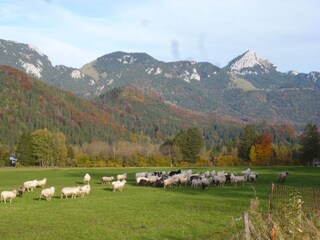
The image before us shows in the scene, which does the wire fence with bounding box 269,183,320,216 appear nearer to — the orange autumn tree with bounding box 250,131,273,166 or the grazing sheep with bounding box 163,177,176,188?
the grazing sheep with bounding box 163,177,176,188

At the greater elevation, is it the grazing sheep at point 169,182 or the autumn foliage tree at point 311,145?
the autumn foliage tree at point 311,145

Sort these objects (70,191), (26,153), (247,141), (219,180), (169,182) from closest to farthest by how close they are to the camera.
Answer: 1. (70,191)
2. (169,182)
3. (219,180)
4. (26,153)
5. (247,141)

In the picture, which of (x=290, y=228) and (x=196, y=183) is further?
(x=196, y=183)

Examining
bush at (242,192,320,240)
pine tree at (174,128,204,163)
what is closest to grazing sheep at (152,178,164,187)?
bush at (242,192,320,240)

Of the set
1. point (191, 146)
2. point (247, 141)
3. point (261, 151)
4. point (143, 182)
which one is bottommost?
point (143, 182)

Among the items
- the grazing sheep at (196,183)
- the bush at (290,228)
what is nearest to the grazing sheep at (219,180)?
the grazing sheep at (196,183)

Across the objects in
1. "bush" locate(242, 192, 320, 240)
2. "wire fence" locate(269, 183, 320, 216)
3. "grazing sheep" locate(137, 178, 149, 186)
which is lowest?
"grazing sheep" locate(137, 178, 149, 186)

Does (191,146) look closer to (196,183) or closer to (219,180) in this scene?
(219,180)

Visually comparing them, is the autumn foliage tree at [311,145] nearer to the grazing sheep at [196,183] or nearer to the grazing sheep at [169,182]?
the grazing sheep at [169,182]

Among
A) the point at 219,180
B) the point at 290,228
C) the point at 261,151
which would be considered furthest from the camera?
the point at 261,151

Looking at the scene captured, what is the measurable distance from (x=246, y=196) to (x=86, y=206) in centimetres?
1156

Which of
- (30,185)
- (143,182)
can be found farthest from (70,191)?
(143,182)

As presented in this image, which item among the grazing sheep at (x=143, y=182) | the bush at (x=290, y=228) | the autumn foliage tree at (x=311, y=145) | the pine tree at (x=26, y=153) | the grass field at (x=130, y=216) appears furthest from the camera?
the pine tree at (x=26, y=153)

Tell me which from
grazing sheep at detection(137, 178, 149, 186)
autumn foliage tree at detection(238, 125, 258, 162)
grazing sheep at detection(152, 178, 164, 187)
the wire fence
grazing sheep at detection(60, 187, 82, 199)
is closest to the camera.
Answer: the wire fence
